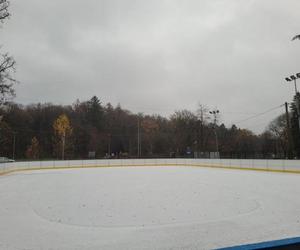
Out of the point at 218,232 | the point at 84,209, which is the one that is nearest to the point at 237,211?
the point at 218,232

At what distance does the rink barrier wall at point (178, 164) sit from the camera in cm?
2704

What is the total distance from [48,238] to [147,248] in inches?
90.9

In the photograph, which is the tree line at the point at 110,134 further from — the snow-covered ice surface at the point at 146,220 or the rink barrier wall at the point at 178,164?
the snow-covered ice surface at the point at 146,220

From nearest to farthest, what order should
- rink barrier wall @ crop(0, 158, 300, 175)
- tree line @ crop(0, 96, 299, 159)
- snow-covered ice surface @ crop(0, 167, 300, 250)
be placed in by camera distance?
1. snow-covered ice surface @ crop(0, 167, 300, 250)
2. rink barrier wall @ crop(0, 158, 300, 175)
3. tree line @ crop(0, 96, 299, 159)

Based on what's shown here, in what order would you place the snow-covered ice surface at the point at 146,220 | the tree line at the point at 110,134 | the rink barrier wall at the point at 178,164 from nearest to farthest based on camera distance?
the snow-covered ice surface at the point at 146,220 < the rink barrier wall at the point at 178,164 < the tree line at the point at 110,134

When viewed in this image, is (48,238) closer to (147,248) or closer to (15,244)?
(15,244)

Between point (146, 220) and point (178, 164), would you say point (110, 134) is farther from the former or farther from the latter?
point (146, 220)

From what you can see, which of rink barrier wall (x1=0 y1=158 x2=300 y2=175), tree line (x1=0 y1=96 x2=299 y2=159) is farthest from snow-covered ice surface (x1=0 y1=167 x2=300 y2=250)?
tree line (x1=0 y1=96 x2=299 y2=159)

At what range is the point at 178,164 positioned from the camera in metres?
46.0

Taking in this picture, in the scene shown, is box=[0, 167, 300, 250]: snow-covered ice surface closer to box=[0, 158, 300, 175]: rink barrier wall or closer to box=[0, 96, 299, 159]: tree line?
box=[0, 158, 300, 175]: rink barrier wall

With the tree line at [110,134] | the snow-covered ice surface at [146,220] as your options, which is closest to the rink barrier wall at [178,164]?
the snow-covered ice surface at [146,220]

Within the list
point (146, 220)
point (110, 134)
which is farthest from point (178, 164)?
point (110, 134)

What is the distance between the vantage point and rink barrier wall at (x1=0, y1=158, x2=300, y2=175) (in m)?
27.0

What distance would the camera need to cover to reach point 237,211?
970cm
